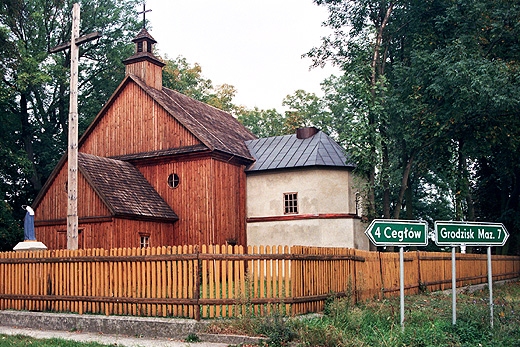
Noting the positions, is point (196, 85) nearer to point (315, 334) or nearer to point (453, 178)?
point (453, 178)

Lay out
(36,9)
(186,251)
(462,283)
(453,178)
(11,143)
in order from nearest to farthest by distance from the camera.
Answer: (186,251)
(462,283)
(453,178)
(11,143)
(36,9)

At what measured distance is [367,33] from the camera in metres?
28.2

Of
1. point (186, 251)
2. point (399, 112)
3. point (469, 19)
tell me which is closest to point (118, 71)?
point (399, 112)

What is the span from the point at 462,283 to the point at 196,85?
3321cm

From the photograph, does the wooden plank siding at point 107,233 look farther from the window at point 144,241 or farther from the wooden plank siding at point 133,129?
the wooden plank siding at point 133,129

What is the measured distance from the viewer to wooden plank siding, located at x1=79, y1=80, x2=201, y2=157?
25.3 m

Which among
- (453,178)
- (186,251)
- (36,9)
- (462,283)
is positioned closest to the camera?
(186,251)

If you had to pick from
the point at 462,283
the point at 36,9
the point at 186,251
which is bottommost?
the point at 462,283

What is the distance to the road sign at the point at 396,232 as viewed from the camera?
9.93 m

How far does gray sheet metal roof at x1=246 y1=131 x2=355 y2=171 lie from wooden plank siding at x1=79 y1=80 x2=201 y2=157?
407 cm

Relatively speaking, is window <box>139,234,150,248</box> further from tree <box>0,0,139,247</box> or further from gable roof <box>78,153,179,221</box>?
tree <box>0,0,139,247</box>

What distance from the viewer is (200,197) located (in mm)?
24203

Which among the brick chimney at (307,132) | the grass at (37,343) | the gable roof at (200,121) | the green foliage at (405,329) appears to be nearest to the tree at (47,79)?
A: the gable roof at (200,121)

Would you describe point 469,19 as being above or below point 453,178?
above
